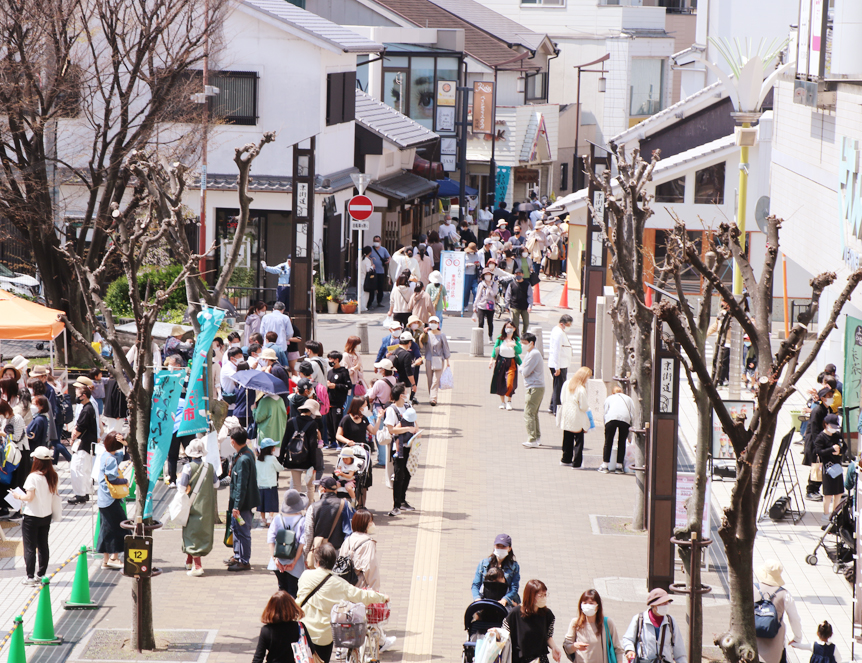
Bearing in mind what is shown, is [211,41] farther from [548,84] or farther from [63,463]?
[548,84]

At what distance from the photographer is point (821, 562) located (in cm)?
1321

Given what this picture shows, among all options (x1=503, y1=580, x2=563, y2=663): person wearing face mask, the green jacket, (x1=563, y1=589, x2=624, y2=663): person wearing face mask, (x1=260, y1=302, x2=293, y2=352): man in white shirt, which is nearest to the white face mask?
(x1=563, y1=589, x2=624, y2=663): person wearing face mask

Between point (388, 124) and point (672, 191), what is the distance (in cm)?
1224

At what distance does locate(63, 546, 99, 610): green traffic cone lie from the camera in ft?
37.0

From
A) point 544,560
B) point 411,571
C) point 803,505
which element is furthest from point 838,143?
point 411,571

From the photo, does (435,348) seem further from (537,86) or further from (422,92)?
(537,86)

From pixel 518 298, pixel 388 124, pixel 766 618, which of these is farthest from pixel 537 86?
pixel 766 618

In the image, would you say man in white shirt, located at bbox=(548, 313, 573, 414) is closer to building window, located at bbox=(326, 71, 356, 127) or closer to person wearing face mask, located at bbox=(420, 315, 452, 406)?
person wearing face mask, located at bbox=(420, 315, 452, 406)

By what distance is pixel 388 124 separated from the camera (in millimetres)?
39594

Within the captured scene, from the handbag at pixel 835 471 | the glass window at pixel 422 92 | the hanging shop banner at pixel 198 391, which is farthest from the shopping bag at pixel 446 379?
the glass window at pixel 422 92

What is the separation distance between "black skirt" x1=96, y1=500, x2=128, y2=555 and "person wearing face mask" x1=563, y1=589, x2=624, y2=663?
5.35 meters

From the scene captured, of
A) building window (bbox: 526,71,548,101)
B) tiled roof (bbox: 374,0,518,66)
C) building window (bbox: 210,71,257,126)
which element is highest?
tiled roof (bbox: 374,0,518,66)

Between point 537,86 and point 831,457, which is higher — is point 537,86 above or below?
above

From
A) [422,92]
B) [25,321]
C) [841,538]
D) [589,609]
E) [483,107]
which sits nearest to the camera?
[589,609]
